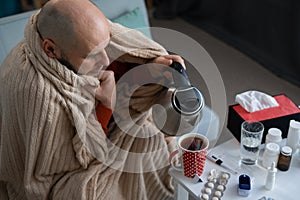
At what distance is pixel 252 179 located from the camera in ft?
4.57

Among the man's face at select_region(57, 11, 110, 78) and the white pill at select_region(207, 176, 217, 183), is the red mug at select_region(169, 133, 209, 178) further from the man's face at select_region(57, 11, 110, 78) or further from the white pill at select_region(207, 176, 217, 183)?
the man's face at select_region(57, 11, 110, 78)

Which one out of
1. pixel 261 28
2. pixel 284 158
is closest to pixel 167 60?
pixel 284 158

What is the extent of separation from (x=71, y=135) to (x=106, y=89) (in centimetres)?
17

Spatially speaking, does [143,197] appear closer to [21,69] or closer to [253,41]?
[21,69]

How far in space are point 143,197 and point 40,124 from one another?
393 millimetres

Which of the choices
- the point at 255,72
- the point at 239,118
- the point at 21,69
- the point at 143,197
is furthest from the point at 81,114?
the point at 255,72

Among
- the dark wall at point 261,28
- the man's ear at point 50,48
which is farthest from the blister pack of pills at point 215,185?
the dark wall at point 261,28

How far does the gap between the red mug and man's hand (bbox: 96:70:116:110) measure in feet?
0.78

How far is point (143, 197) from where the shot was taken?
145 cm

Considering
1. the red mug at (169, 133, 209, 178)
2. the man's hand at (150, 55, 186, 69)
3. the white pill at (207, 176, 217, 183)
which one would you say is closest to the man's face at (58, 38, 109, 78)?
the man's hand at (150, 55, 186, 69)

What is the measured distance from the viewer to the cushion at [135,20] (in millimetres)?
1899

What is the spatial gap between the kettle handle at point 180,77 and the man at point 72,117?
39 millimetres

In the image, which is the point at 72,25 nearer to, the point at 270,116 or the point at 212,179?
the point at 212,179

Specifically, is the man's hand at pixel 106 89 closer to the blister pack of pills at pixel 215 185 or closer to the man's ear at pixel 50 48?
the man's ear at pixel 50 48
